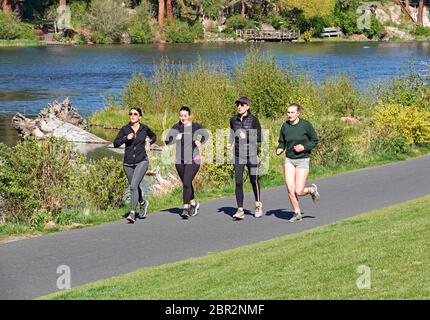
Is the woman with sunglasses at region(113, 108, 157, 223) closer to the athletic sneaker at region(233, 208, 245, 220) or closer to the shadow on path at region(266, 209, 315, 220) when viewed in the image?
the athletic sneaker at region(233, 208, 245, 220)

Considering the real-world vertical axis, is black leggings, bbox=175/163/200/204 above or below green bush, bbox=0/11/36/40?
above

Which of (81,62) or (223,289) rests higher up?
(223,289)

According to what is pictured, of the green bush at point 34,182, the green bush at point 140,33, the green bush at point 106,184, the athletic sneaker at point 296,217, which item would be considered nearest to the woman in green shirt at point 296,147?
the athletic sneaker at point 296,217

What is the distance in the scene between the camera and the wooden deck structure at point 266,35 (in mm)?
121438

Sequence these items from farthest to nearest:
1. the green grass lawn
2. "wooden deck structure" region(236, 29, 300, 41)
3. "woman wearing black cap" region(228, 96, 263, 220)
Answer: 1. "wooden deck structure" region(236, 29, 300, 41)
2. "woman wearing black cap" region(228, 96, 263, 220)
3. the green grass lawn

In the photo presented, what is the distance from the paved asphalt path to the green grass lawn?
56 centimetres

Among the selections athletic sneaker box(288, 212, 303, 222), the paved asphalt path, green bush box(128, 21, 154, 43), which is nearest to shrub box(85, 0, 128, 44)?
green bush box(128, 21, 154, 43)

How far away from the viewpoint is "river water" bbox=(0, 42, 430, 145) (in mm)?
47906

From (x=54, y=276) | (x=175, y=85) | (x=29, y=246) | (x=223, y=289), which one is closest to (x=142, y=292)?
(x=223, y=289)

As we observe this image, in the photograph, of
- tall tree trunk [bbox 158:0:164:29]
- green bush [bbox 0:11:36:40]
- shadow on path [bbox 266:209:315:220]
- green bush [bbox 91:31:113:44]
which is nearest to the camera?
shadow on path [bbox 266:209:315:220]

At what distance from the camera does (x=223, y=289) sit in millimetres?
10500

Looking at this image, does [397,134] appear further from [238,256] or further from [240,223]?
[238,256]
